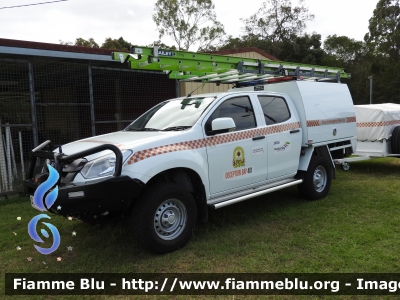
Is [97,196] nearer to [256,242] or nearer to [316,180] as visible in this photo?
[256,242]

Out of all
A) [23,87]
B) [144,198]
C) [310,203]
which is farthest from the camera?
[23,87]

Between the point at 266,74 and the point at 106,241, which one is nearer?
the point at 106,241

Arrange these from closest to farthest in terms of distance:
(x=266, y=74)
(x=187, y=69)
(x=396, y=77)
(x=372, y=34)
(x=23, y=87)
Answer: (x=187, y=69) < (x=266, y=74) < (x=23, y=87) < (x=396, y=77) < (x=372, y=34)

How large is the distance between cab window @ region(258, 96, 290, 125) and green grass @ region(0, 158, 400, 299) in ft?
4.92

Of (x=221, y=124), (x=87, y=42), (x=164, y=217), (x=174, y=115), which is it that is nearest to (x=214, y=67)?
(x=174, y=115)

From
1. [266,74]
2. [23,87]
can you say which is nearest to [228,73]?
[266,74]

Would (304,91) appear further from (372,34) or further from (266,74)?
(372,34)

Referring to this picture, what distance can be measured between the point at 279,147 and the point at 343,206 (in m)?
1.55

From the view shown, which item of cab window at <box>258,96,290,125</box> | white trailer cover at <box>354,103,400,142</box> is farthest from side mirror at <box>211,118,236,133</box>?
white trailer cover at <box>354,103,400,142</box>

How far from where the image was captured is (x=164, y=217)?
4.05 meters

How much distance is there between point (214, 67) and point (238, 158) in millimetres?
1815

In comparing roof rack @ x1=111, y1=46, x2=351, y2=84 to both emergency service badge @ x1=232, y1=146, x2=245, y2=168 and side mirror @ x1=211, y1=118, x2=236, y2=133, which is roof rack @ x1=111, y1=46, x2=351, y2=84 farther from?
emergency service badge @ x1=232, y1=146, x2=245, y2=168

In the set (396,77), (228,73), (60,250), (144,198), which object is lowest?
(60,250)

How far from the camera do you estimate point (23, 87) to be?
33.3ft
